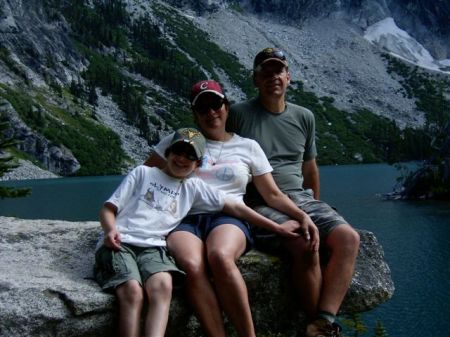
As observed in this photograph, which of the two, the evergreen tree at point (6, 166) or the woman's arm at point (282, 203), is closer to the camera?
the woman's arm at point (282, 203)

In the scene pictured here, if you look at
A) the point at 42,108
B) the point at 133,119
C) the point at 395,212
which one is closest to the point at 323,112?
the point at 133,119

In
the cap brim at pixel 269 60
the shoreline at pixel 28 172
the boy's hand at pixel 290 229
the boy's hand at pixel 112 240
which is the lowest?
the shoreline at pixel 28 172

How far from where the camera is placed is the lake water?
68.0 feet

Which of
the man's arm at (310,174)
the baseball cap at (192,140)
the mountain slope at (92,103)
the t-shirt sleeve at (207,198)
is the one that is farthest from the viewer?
the mountain slope at (92,103)

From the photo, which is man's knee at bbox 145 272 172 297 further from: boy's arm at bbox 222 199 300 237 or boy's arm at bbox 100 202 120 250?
boy's arm at bbox 222 199 300 237

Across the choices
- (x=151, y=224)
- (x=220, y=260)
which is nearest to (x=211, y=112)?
(x=151, y=224)

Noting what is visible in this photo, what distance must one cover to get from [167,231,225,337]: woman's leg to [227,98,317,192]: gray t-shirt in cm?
194

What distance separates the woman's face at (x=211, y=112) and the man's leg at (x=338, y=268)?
2.02 meters

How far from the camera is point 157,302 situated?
545 centimetres

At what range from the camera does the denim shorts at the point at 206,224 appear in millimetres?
6387

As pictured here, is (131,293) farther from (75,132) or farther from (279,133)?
(75,132)

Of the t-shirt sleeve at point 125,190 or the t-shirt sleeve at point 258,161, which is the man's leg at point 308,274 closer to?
the t-shirt sleeve at point 258,161

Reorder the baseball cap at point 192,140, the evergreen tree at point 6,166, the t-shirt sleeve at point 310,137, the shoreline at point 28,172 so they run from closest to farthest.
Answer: the baseball cap at point 192,140 < the t-shirt sleeve at point 310,137 < the evergreen tree at point 6,166 < the shoreline at point 28,172

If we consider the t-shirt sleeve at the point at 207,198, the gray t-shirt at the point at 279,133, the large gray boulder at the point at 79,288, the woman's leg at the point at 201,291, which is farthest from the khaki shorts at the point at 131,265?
the gray t-shirt at the point at 279,133
